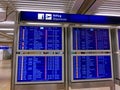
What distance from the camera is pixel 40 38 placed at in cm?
247

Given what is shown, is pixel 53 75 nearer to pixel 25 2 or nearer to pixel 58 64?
pixel 58 64

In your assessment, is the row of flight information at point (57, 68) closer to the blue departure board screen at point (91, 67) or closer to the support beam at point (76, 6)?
the blue departure board screen at point (91, 67)

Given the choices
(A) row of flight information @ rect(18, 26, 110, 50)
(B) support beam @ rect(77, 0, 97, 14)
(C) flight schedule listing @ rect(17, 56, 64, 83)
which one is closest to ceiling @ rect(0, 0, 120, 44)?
(B) support beam @ rect(77, 0, 97, 14)

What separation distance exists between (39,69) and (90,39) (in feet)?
3.41

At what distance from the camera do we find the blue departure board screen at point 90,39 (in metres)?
2.57

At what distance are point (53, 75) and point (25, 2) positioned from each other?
1.48m

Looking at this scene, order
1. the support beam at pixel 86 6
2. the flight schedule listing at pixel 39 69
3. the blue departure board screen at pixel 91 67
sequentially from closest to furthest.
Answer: the flight schedule listing at pixel 39 69 < the blue departure board screen at pixel 91 67 < the support beam at pixel 86 6

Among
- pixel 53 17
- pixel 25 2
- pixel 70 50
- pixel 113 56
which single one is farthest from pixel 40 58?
pixel 113 56

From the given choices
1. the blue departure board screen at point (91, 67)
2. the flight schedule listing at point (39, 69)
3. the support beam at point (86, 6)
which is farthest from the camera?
the support beam at point (86, 6)

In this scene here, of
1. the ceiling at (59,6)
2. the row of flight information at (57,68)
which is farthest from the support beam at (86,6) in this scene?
the row of flight information at (57,68)

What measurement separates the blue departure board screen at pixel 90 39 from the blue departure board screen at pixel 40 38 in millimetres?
283

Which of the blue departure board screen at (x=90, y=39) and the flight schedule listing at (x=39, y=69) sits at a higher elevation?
the blue departure board screen at (x=90, y=39)

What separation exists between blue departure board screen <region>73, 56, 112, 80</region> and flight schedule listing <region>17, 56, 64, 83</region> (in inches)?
11.1

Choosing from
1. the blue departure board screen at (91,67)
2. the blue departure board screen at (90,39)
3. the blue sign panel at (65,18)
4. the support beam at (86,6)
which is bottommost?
the blue departure board screen at (91,67)
